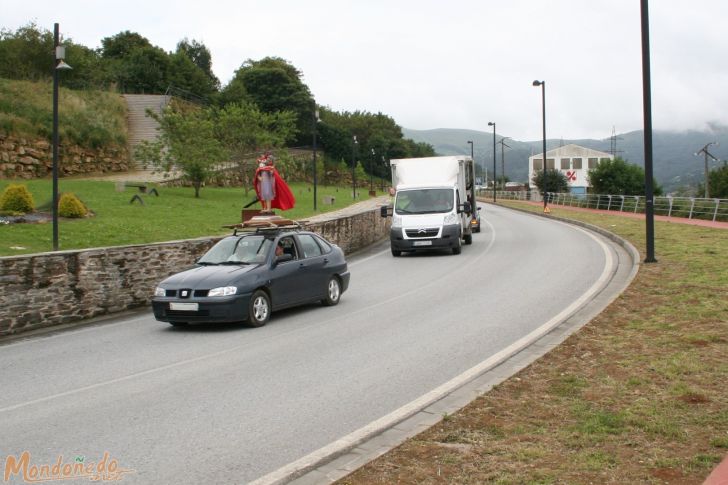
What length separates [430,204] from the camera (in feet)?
77.4

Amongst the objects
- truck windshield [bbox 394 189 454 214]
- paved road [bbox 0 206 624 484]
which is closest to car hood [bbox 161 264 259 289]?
paved road [bbox 0 206 624 484]

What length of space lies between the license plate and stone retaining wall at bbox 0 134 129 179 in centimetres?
3189

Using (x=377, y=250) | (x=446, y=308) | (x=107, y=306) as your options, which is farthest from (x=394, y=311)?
(x=377, y=250)

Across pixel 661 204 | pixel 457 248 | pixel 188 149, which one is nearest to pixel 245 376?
pixel 457 248

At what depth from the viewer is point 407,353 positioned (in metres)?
8.81

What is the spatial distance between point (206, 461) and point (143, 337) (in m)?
5.94

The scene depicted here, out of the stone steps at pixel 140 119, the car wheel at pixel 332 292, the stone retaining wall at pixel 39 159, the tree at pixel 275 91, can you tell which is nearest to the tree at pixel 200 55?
the tree at pixel 275 91

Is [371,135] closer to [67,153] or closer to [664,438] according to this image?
[67,153]

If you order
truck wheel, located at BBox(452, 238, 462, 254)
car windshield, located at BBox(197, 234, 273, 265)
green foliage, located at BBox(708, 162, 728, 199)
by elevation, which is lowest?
truck wheel, located at BBox(452, 238, 462, 254)

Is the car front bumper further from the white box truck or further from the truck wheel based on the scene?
the truck wheel

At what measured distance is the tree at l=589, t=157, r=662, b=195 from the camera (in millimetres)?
69188

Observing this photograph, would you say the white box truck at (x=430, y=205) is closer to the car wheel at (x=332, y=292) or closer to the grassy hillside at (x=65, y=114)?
the car wheel at (x=332, y=292)

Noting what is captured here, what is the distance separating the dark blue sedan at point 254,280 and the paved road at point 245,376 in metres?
0.31

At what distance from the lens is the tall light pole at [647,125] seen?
17000 millimetres
